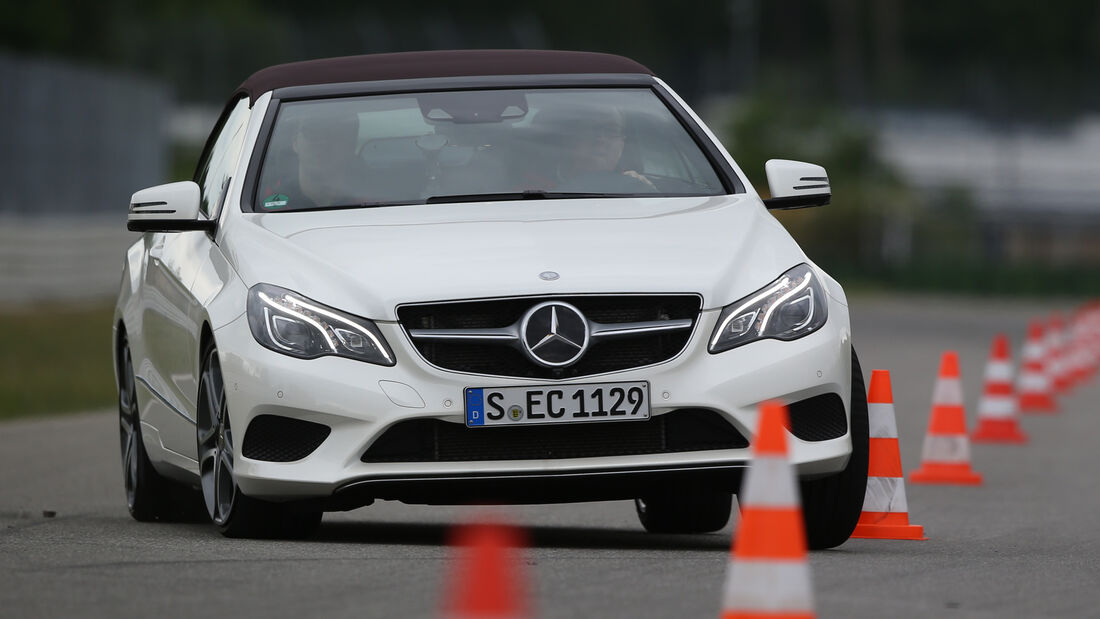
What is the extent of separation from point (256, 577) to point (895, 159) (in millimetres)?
51805

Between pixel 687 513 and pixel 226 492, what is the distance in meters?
1.90

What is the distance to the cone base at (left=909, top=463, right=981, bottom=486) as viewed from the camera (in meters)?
11.4

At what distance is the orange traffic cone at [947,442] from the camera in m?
11.3

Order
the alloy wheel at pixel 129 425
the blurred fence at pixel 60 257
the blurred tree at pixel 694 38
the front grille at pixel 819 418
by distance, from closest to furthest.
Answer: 1. the front grille at pixel 819 418
2. the alloy wheel at pixel 129 425
3. the blurred fence at pixel 60 257
4. the blurred tree at pixel 694 38

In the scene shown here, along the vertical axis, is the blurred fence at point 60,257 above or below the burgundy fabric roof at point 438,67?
below

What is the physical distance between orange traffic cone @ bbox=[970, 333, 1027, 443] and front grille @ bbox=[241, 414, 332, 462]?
8.81m

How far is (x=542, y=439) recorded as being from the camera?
671cm

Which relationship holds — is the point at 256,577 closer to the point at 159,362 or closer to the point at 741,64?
the point at 159,362

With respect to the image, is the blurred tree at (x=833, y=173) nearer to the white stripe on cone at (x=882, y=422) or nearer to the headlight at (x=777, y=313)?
the white stripe on cone at (x=882, y=422)

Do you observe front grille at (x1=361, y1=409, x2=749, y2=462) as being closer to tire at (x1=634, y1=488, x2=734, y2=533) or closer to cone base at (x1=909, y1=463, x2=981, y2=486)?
tire at (x1=634, y1=488, x2=734, y2=533)

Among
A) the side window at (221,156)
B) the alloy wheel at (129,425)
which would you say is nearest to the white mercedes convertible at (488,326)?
the side window at (221,156)

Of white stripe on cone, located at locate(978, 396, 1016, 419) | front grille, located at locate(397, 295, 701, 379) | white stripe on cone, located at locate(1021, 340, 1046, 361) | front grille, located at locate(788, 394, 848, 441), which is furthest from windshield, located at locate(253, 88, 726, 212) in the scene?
white stripe on cone, located at locate(1021, 340, 1046, 361)

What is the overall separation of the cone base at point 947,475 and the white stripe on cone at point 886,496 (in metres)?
3.45

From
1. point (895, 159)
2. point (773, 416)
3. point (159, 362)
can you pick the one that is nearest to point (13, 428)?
point (159, 362)
